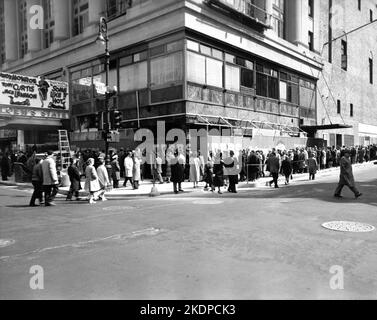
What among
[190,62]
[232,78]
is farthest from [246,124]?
[190,62]

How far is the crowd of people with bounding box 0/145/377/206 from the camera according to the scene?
12758 mm

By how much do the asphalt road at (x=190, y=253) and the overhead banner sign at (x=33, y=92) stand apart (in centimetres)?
1754

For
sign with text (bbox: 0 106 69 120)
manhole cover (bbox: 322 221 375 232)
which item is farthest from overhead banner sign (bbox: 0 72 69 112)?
manhole cover (bbox: 322 221 375 232)

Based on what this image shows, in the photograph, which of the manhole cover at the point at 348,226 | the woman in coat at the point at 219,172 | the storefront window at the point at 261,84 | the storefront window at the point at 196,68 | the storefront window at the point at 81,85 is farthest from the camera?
the storefront window at the point at 81,85

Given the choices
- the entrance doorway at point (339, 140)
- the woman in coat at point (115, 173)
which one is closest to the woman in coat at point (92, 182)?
the woman in coat at point (115, 173)

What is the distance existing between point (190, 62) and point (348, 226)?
15881 millimetres

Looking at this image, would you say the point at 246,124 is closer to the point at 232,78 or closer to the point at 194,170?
the point at 232,78

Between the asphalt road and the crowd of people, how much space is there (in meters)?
2.39

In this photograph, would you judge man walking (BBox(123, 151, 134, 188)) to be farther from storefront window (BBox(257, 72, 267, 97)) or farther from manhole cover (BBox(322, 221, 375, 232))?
storefront window (BBox(257, 72, 267, 97))

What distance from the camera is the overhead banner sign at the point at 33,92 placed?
82.9 feet

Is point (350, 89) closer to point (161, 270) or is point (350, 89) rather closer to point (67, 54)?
point (67, 54)

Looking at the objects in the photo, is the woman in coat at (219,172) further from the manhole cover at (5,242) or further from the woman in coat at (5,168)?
the woman in coat at (5,168)

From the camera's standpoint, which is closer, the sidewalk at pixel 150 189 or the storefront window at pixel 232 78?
the sidewalk at pixel 150 189

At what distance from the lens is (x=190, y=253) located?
6.12 meters
